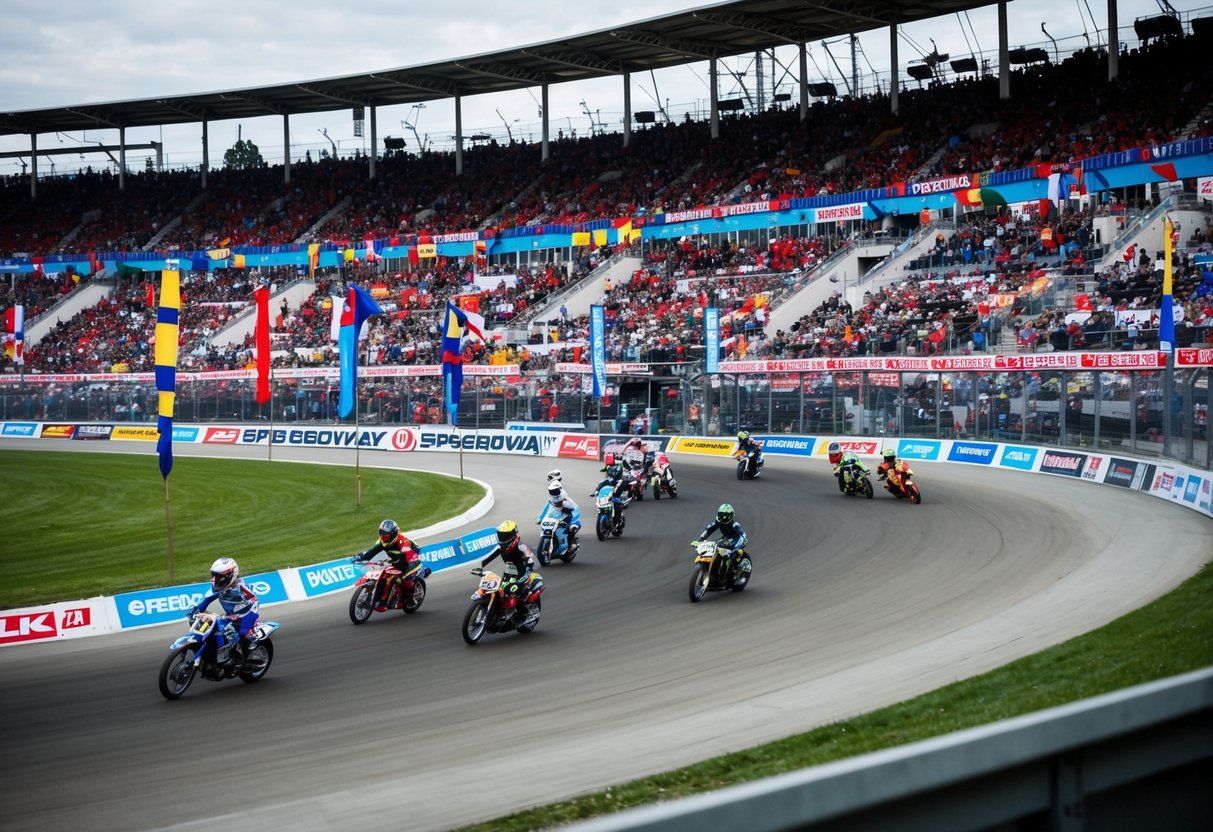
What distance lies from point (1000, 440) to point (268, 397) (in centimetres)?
2397

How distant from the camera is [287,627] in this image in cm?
1708

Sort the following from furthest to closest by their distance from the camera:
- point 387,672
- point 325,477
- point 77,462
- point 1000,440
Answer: point 77,462 < point 325,477 < point 1000,440 < point 387,672

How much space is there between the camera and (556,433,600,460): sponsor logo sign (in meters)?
43.4

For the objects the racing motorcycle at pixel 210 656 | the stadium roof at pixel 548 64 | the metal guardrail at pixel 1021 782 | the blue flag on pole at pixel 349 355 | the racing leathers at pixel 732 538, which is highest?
the stadium roof at pixel 548 64

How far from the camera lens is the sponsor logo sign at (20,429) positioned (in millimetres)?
58591

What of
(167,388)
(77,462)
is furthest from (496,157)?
(167,388)

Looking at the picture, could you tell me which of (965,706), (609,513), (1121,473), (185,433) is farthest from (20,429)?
(965,706)

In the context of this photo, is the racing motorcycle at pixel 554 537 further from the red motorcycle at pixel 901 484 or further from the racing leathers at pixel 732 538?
the red motorcycle at pixel 901 484

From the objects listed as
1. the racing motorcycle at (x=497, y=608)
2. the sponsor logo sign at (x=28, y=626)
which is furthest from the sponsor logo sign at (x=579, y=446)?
the sponsor logo sign at (x=28, y=626)

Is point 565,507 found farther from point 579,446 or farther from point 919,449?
point 579,446

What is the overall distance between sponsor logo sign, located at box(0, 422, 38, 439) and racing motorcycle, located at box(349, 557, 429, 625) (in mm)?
47799

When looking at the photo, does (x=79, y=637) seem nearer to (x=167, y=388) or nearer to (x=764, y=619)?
(x=167, y=388)

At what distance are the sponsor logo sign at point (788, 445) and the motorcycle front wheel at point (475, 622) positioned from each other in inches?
1075

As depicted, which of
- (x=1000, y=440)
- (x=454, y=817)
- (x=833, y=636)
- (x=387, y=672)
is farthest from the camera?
(x=1000, y=440)
